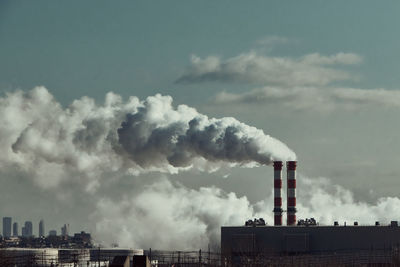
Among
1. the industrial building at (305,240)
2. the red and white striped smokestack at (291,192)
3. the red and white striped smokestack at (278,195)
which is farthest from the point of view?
the red and white striped smokestack at (278,195)

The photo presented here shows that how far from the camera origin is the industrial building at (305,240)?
377 ft

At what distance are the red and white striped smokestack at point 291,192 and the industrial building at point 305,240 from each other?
52cm

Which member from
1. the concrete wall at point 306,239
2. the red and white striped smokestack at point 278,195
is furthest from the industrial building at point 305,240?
the red and white striped smokestack at point 278,195

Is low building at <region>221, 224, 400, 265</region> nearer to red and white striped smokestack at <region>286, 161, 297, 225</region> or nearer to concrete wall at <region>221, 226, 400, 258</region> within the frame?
concrete wall at <region>221, 226, 400, 258</region>

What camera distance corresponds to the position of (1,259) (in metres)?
92.7

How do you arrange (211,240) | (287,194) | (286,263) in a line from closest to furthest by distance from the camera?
(286,263) → (287,194) → (211,240)

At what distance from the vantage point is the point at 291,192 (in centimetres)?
12344

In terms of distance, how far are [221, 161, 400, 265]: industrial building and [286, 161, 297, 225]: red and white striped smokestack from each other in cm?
52

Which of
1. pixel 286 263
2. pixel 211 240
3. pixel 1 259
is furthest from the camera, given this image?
pixel 211 240

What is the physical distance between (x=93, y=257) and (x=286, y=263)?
87289mm

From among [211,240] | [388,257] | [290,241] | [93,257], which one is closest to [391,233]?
[388,257]

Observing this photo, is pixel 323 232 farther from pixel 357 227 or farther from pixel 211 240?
pixel 211 240

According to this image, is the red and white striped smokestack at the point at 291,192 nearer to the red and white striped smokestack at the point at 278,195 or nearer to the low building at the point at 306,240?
the red and white striped smokestack at the point at 278,195

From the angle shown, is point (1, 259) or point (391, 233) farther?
point (391, 233)
